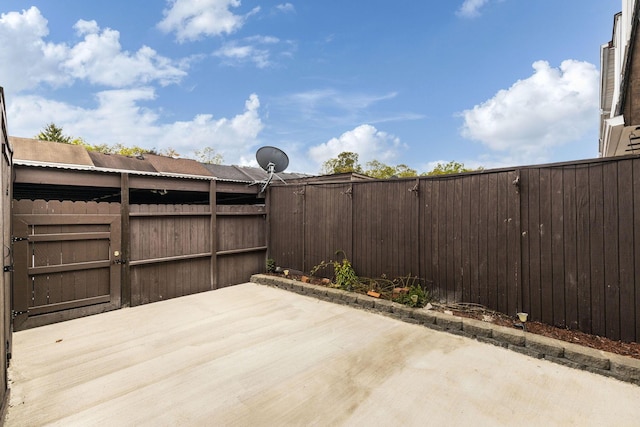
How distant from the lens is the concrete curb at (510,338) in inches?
92.1

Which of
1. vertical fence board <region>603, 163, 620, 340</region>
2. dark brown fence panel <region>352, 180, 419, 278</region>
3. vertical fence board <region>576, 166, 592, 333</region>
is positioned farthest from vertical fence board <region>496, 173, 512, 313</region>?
dark brown fence panel <region>352, 180, 419, 278</region>

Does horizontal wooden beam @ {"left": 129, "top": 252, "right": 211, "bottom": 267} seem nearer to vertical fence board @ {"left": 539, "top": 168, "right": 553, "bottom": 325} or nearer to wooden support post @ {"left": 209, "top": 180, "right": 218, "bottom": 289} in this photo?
wooden support post @ {"left": 209, "top": 180, "right": 218, "bottom": 289}

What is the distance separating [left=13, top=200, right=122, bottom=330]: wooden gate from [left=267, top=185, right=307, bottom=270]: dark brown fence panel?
288 centimetres

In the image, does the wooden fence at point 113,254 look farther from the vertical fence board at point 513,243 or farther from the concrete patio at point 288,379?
the vertical fence board at point 513,243

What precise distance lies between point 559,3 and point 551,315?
232 inches

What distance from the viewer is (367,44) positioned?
8719 millimetres

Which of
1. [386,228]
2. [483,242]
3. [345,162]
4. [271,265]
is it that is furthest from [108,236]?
[345,162]

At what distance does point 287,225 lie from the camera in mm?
5926

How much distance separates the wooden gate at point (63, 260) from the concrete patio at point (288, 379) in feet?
1.00

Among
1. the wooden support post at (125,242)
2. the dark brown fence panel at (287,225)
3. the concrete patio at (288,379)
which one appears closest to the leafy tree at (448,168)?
the dark brown fence panel at (287,225)

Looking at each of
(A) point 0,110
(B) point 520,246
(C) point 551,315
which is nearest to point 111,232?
(A) point 0,110

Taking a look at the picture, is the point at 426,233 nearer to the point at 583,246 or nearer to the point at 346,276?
the point at 346,276

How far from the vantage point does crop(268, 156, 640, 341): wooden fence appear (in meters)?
2.77

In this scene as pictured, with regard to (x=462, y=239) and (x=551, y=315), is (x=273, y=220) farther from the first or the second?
(x=551, y=315)
